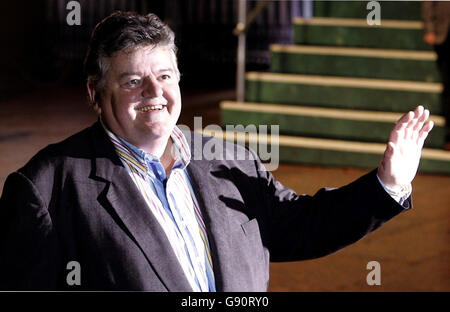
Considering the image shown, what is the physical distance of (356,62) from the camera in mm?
6602

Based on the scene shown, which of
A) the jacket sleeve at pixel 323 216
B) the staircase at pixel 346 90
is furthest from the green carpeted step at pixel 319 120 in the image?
the jacket sleeve at pixel 323 216

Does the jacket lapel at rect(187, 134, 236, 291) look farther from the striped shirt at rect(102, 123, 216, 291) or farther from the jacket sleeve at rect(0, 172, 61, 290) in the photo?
the jacket sleeve at rect(0, 172, 61, 290)

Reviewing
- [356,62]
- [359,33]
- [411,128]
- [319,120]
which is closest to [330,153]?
[319,120]

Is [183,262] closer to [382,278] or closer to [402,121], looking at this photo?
[402,121]

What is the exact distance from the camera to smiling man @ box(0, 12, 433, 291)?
1.61 m

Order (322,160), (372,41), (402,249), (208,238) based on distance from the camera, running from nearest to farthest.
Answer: (208,238) < (402,249) < (322,160) < (372,41)

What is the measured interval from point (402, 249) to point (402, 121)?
2439 mm

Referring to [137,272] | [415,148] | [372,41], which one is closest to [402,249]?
[415,148]

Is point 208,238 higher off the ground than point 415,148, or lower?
→ lower

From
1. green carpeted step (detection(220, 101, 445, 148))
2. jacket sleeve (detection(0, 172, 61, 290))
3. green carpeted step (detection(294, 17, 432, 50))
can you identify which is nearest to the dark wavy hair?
jacket sleeve (detection(0, 172, 61, 290))

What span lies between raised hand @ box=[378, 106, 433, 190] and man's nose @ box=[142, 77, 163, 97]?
1.91 feet

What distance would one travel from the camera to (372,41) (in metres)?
6.82

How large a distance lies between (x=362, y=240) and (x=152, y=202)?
8.91 ft

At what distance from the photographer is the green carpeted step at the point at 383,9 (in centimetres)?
708
